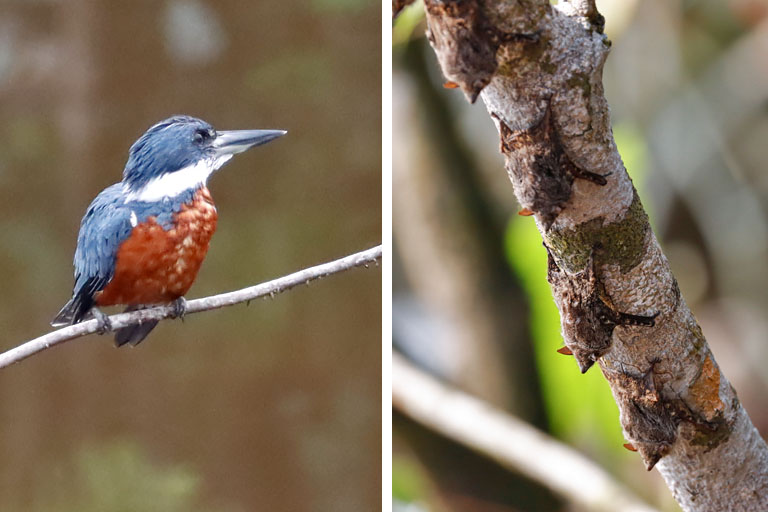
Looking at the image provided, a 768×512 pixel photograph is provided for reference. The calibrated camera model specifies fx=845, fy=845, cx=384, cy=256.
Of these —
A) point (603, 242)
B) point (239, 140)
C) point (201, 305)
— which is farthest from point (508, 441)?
point (603, 242)

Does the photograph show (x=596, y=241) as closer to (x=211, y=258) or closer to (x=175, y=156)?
(x=175, y=156)

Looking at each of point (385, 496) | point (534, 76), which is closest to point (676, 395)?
point (534, 76)

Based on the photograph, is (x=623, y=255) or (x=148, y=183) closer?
(x=623, y=255)

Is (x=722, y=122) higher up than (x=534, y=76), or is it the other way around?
(x=534, y=76)

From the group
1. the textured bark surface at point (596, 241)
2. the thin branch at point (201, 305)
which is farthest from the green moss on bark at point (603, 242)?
the thin branch at point (201, 305)

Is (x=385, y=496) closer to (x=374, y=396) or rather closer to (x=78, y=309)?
(x=374, y=396)

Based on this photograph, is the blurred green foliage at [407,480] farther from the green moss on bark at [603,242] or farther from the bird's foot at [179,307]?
the green moss on bark at [603,242]

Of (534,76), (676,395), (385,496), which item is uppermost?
(534,76)
